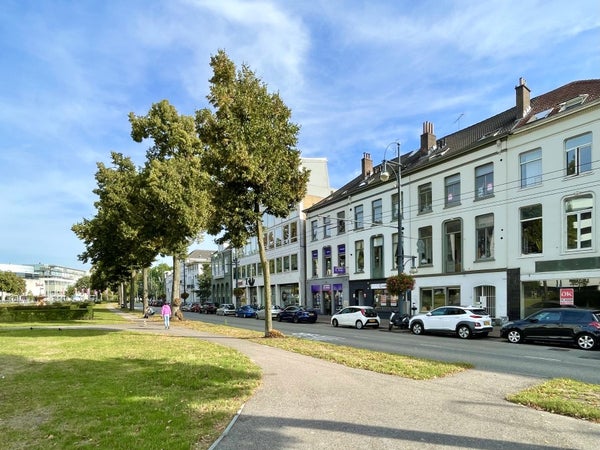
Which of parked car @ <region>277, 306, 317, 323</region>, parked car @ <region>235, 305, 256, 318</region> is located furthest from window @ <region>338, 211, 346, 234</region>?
parked car @ <region>235, 305, 256, 318</region>

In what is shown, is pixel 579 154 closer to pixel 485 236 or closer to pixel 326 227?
pixel 485 236

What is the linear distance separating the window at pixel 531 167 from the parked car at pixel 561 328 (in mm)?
9031

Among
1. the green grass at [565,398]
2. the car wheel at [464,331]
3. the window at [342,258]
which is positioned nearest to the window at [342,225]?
the window at [342,258]

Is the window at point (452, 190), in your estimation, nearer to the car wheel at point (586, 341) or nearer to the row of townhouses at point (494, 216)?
the row of townhouses at point (494, 216)

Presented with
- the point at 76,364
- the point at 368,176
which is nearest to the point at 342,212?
the point at 368,176

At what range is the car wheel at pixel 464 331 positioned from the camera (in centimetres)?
2034

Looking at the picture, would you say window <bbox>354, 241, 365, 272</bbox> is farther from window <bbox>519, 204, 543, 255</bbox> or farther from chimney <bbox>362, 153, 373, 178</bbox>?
window <bbox>519, 204, 543, 255</bbox>

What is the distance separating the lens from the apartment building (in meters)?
21.9

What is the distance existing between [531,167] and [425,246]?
921 centimetres

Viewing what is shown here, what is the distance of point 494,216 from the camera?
26.1 meters

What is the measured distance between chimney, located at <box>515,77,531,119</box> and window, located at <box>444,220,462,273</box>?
7473 mm

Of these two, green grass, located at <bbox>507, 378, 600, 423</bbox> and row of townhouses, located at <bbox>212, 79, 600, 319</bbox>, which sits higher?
row of townhouses, located at <bbox>212, 79, 600, 319</bbox>

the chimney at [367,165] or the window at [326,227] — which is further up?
the chimney at [367,165]

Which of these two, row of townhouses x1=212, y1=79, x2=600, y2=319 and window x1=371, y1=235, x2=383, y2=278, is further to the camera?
window x1=371, y1=235, x2=383, y2=278
